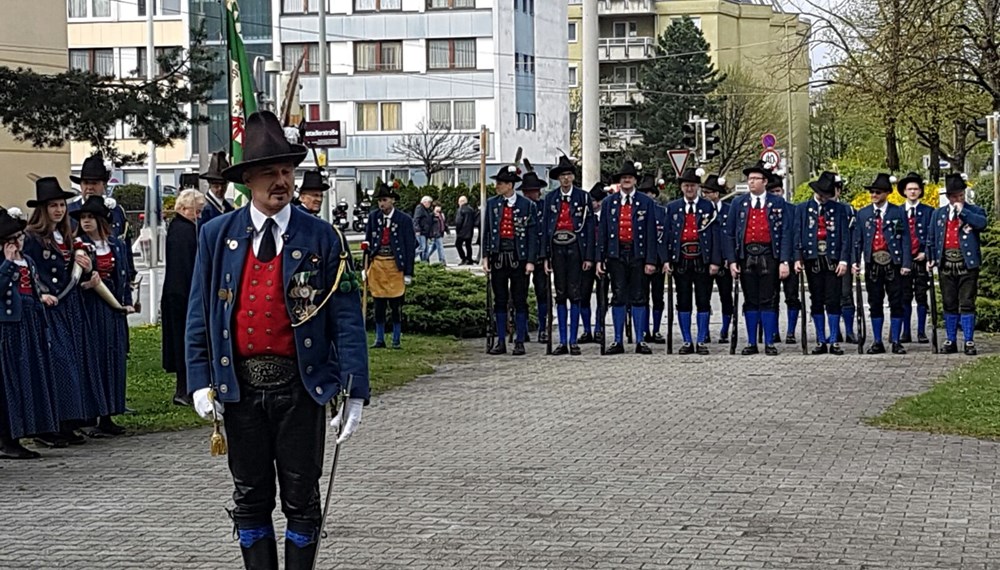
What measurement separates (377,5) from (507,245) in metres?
58.4

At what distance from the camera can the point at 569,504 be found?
936 cm

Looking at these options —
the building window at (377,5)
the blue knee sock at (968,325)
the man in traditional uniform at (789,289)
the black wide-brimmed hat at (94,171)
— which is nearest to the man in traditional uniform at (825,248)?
the man in traditional uniform at (789,289)

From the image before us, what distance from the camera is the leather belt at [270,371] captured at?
6.50 metres

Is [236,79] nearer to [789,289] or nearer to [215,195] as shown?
[215,195]

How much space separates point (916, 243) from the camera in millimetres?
18328

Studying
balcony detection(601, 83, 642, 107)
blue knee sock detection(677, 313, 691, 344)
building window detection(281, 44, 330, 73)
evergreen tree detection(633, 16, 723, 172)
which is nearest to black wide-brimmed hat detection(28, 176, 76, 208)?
blue knee sock detection(677, 313, 691, 344)

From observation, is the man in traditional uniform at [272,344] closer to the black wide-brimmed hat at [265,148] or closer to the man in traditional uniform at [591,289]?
the black wide-brimmed hat at [265,148]

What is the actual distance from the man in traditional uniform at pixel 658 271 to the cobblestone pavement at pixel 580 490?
416 centimetres

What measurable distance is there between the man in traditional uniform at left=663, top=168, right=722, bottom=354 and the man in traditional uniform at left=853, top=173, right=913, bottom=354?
67.5 inches

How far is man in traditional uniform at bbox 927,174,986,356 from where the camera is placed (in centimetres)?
1769

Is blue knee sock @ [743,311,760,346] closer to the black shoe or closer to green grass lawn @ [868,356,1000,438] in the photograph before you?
the black shoe

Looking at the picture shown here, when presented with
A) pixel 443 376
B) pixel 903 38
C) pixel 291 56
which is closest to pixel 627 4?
pixel 291 56

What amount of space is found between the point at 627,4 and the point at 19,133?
84418 millimetres

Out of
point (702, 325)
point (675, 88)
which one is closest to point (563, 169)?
point (702, 325)
